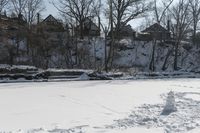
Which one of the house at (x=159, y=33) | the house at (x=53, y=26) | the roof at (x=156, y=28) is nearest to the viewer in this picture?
the house at (x=53, y=26)

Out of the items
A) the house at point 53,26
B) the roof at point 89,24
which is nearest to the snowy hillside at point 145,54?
the roof at point 89,24

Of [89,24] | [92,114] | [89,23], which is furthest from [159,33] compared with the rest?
[92,114]

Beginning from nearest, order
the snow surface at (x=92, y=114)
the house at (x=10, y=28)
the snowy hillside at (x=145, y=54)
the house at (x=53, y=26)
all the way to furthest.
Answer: the snow surface at (x=92, y=114)
the house at (x=10, y=28)
the house at (x=53, y=26)
the snowy hillside at (x=145, y=54)

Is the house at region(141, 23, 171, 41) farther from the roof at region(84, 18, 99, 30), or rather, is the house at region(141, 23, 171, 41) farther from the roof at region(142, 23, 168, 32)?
the roof at region(84, 18, 99, 30)

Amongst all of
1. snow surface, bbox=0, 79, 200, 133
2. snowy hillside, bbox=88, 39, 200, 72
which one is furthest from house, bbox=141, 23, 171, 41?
snow surface, bbox=0, 79, 200, 133

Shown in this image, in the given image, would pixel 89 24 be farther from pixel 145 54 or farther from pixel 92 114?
pixel 92 114

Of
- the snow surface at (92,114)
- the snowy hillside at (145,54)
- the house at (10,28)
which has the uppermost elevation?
the house at (10,28)

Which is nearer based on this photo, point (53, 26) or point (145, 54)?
point (53, 26)

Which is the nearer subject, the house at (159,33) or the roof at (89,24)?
the roof at (89,24)

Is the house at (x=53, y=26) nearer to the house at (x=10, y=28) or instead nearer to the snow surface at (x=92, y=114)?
the house at (x=10, y=28)

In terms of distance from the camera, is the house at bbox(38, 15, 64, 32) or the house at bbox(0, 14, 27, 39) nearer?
the house at bbox(0, 14, 27, 39)

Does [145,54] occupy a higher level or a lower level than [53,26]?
lower

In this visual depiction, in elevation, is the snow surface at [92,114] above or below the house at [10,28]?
below

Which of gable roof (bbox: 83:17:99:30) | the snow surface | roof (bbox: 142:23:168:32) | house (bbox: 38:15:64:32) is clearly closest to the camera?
the snow surface
